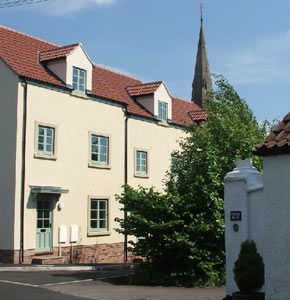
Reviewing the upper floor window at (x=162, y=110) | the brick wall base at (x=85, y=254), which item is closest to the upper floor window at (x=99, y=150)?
the brick wall base at (x=85, y=254)

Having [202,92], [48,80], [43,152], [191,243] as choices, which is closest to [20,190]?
[43,152]

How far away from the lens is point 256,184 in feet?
36.8

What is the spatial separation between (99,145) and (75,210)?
360 centimetres

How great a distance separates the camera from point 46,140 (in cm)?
2400

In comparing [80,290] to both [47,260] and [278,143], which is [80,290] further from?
[47,260]

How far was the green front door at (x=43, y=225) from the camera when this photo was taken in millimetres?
23234

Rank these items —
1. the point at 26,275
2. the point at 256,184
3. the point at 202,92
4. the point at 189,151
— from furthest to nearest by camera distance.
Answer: the point at 202,92 < the point at 189,151 < the point at 26,275 < the point at 256,184

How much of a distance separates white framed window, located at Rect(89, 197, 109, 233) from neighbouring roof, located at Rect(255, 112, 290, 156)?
16.9 m

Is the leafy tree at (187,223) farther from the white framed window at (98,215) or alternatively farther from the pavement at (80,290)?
the white framed window at (98,215)

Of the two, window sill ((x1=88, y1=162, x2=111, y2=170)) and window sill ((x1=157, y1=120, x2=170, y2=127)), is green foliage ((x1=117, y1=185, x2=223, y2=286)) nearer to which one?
window sill ((x1=88, y1=162, x2=111, y2=170))

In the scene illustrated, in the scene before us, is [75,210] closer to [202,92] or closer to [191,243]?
[191,243]

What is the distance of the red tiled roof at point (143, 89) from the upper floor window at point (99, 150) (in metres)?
5.20

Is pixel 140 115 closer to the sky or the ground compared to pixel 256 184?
closer to the sky

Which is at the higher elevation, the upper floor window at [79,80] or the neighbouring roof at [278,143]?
the upper floor window at [79,80]
